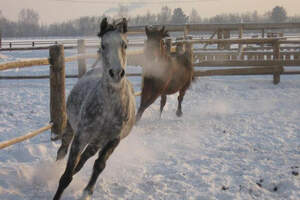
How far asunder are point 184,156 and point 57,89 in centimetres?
205

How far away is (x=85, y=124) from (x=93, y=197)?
28.5 inches

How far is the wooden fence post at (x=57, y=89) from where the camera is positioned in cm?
488

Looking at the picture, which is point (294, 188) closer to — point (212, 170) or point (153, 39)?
point (212, 170)

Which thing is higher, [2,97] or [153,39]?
[153,39]

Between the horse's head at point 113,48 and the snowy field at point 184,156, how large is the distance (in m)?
1.25

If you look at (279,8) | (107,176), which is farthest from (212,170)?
(279,8)

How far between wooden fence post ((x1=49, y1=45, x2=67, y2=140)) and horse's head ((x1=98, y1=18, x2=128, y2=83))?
2.17 metres

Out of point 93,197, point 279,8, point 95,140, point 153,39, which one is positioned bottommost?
point 93,197

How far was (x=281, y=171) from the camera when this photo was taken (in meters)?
3.79

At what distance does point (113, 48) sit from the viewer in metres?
2.69

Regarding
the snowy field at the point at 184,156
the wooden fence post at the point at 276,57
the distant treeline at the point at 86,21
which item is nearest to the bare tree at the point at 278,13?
the distant treeline at the point at 86,21

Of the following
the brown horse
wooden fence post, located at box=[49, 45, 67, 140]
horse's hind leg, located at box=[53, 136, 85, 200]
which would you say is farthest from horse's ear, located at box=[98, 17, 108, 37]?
the brown horse

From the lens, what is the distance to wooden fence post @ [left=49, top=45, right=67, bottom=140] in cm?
488

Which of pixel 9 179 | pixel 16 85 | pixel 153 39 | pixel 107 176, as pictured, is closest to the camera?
pixel 9 179
